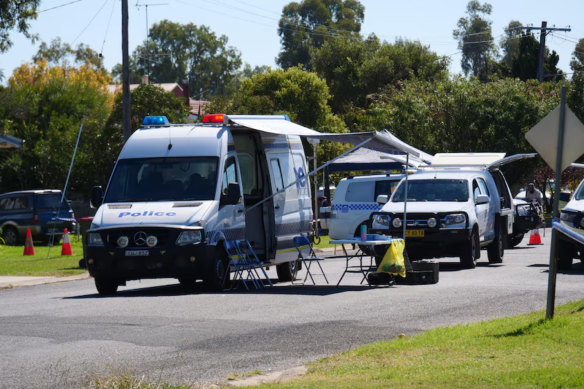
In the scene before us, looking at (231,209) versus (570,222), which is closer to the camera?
(231,209)

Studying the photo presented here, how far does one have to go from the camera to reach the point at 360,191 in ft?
86.0

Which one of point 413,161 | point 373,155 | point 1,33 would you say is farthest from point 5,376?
point 1,33

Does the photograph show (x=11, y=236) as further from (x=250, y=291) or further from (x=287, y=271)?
(x=250, y=291)

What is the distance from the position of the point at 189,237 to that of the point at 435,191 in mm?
7435

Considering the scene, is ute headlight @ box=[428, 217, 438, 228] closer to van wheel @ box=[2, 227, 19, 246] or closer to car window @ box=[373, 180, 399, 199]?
car window @ box=[373, 180, 399, 199]

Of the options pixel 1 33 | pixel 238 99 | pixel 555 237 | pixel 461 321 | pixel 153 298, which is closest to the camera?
pixel 555 237

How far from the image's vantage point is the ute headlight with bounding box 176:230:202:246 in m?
14.8

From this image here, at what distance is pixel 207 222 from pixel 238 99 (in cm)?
3994

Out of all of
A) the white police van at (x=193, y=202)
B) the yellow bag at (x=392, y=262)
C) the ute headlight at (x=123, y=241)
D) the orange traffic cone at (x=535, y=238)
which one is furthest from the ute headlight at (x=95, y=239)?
the orange traffic cone at (x=535, y=238)

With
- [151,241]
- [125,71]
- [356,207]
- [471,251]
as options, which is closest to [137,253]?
[151,241]

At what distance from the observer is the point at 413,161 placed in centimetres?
2500

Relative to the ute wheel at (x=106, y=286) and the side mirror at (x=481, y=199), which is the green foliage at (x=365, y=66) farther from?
the ute wheel at (x=106, y=286)

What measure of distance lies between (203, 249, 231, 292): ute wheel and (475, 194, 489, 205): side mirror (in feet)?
21.9

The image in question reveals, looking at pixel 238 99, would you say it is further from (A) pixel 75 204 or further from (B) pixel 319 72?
(B) pixel 319 72
